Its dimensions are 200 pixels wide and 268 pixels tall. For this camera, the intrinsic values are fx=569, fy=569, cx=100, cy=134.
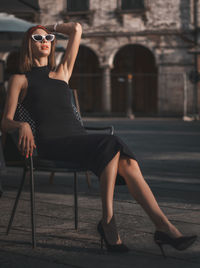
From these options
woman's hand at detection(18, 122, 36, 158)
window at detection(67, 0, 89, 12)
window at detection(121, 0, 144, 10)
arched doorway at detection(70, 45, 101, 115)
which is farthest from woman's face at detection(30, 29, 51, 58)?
arched doorway at detection(70, 45, 101, 115)

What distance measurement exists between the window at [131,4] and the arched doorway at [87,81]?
2.90 metres

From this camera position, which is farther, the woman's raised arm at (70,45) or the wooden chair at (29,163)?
the woman's raised arm at (70,45)

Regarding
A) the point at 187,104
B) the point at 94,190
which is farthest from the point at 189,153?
the point at 187,104

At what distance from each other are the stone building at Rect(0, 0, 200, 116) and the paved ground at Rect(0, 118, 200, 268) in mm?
17869

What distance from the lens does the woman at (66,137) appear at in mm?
3191

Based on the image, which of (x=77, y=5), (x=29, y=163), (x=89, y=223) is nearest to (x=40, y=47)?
(x=29, y=163)

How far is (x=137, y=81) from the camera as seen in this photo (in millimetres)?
26969

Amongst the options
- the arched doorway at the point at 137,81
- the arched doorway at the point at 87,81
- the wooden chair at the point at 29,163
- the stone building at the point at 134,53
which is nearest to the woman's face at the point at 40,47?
the wooden chair at the point at 29,163

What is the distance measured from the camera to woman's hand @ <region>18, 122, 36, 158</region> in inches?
131

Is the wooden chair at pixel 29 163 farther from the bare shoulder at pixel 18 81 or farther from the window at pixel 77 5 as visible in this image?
the window at pixel 77 5

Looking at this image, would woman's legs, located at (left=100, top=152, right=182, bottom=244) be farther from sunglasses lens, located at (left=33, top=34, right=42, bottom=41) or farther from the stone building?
the stone building

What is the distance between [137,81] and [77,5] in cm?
451

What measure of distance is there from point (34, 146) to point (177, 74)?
22347 millimetres

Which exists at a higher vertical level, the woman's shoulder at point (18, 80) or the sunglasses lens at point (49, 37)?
the sunglasses lens at point (49, 37)
